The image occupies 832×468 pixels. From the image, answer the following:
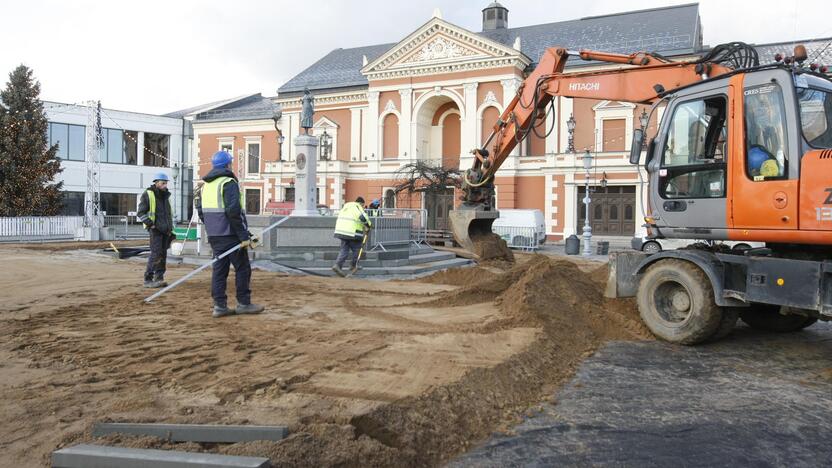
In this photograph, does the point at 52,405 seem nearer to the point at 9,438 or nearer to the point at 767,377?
the point at 9,438

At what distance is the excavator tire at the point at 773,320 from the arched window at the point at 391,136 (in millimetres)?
31247

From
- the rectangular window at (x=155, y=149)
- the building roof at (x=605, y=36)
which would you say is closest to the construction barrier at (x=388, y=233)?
the building roof at (x=605, y=36)

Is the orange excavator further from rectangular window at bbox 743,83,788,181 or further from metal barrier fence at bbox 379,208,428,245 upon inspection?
metal barrier fence at bbox 379,208,428,245

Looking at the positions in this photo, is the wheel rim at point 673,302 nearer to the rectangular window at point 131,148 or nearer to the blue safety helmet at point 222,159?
the blue safety helmet at point 222,159

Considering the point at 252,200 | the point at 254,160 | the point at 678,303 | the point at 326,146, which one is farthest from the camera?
the point at 254,160

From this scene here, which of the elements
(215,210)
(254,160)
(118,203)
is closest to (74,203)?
(118,203)

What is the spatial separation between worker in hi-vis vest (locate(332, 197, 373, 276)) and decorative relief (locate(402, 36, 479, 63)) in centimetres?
2449

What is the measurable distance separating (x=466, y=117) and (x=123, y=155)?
27.7 m

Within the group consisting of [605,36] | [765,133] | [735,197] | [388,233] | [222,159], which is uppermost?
[605,36]

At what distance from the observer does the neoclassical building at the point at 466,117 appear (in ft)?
107

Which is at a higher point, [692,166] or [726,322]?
[692,166]

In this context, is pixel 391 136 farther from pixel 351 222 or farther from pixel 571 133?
pixel 351 222

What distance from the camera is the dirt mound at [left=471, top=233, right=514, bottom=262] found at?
45.4 feet

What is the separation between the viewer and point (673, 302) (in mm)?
6891
